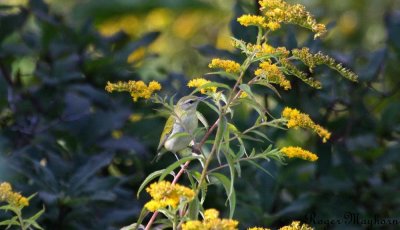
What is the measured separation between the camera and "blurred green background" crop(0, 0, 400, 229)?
2961 millimetres

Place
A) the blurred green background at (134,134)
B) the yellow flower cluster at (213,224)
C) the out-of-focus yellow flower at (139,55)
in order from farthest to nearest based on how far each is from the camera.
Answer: the out-of-focus yellow flower at (139,55)
the blurred green background at (134,134)
the yellow flower cluster at (213,224)

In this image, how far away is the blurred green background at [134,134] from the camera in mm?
2961

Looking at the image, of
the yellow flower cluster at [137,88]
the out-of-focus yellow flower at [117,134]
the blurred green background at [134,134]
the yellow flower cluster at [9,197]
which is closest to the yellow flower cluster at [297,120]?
the yellow flower cluster at [137,88]

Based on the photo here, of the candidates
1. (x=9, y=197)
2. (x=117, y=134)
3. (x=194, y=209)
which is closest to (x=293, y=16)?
(x=194, y=209)

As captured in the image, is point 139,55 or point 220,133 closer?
point 220,133

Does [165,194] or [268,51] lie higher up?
[268,51]

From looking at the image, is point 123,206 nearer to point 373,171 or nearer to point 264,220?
point 264,220

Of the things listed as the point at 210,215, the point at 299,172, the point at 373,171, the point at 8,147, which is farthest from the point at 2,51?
the point at 210,215

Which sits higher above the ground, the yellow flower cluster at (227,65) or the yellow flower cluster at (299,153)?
the yellow flower cluster at (227,65)

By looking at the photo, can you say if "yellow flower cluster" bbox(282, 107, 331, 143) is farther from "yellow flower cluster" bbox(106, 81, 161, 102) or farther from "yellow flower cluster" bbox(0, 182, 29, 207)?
"yellow flower cluster" bbox(0, 182, 29, 207)

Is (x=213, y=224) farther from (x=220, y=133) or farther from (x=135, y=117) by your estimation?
(x=135, y=117)

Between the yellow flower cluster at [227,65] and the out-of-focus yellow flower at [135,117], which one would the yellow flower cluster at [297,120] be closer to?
the yellow flower cluster at [227,65]

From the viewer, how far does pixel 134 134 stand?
3.47 m

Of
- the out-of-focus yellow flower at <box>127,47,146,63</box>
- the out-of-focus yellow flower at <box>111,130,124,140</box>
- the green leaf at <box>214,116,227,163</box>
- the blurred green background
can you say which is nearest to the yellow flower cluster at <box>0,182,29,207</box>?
the green leaf at <box>214,116,227,163</box>
